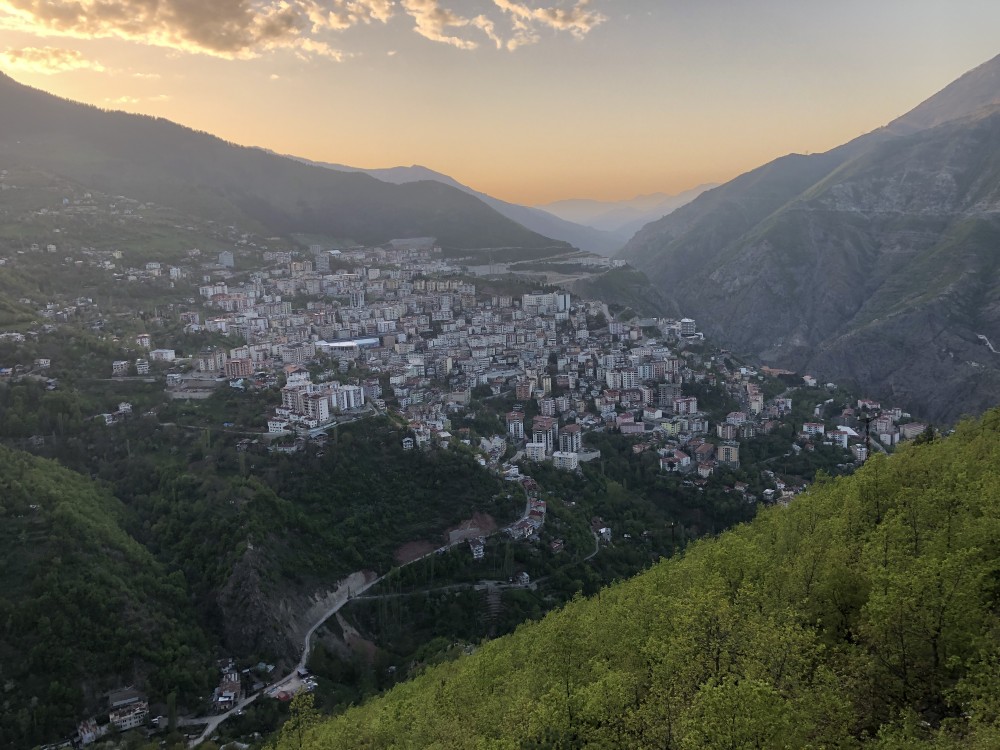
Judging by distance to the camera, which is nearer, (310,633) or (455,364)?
(310,633)

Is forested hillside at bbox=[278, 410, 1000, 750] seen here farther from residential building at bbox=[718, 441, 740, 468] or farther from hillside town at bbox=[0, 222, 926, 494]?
residential building at bbox=[718, 441, 740, 468]

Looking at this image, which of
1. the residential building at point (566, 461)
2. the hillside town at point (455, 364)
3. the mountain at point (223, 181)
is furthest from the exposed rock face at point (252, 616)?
the mountain at point (223, 181)

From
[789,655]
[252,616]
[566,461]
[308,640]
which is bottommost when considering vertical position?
[308,640]

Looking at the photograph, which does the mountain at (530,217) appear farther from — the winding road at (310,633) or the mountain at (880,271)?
the winding road at (310,633)

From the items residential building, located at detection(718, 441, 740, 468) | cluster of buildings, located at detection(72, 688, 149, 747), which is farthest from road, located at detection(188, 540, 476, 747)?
residential building, located at detection(718, 441, 740, 468)

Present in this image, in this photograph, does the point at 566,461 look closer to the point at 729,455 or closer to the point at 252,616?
the point at 729,455

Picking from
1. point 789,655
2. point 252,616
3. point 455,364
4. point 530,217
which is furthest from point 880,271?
point 530,217
